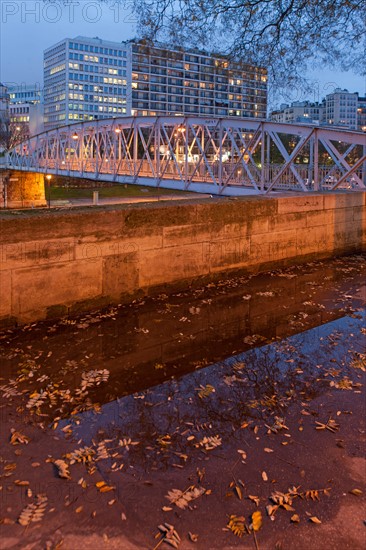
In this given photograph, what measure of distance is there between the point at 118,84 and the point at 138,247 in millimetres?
197168

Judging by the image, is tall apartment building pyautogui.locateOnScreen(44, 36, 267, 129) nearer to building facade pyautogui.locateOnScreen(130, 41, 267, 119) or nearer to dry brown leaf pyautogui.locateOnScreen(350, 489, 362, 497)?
building facade pyautogui.locateOnScreen(130, 41, 267, 119)

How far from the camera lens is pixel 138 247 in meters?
7.52

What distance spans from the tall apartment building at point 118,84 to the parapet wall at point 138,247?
175 meters

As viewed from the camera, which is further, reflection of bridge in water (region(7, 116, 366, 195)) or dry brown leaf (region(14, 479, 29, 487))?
reflection of bridge in water (region(7, 116, 366, 195))

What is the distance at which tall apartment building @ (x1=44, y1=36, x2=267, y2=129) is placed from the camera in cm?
17900

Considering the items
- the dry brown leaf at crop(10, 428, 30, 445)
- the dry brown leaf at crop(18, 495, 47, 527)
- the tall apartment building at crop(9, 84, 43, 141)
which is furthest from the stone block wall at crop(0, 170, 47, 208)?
the tall apartment building at crop(9, 84, 43, 141)

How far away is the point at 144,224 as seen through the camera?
24.8 feet

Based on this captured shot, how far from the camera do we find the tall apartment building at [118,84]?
587ft

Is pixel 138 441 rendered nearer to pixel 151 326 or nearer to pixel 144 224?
pixel 151 326

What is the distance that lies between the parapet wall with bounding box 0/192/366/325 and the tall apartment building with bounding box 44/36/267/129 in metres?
175

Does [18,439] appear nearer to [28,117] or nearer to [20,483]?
[20,483]

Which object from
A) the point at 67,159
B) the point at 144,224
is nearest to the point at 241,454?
the point at 144,224

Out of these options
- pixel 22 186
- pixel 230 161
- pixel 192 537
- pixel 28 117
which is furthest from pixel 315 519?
pixel 28 117

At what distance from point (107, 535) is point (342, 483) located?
1.50m
